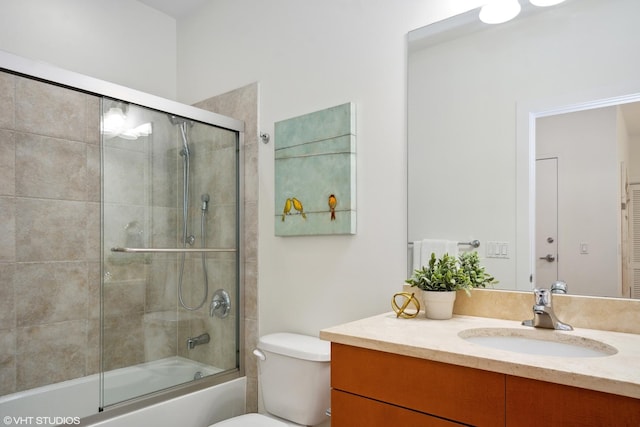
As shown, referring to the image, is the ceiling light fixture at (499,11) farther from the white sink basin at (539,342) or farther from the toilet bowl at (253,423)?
the toilet bowl at (253,423)

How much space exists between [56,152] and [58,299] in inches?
30.4

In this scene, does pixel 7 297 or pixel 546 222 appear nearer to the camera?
pixel 546 222

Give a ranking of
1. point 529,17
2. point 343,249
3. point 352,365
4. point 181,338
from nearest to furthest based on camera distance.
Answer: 1. point 352,365
2. point 529,17
3. point 343,249
4. point 181,338

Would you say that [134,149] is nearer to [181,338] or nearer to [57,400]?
[181,338]

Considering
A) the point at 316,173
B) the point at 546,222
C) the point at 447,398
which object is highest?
the point at 316,173

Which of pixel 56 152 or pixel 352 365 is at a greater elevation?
pixel 56 152

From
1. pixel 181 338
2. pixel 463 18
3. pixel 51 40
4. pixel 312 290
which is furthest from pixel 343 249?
pixel 51 40

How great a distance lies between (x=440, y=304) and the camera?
5.13 ft

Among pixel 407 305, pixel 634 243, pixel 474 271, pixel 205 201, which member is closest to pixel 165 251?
pixel 205 201

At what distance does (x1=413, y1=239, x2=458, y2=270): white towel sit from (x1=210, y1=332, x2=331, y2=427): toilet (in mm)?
549

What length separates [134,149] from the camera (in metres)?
2.02

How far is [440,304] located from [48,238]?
6.50ft

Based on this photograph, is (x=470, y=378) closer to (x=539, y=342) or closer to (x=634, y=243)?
(x=539, y=342)

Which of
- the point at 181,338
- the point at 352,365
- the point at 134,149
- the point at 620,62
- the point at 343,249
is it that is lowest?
the point at 181,338
